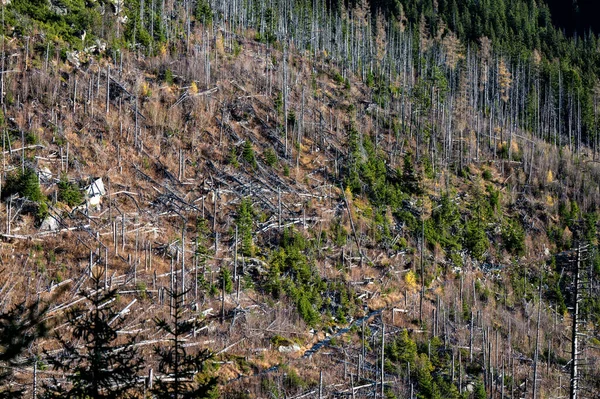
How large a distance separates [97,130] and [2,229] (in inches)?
473

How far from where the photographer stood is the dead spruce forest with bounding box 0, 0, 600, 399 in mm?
32656

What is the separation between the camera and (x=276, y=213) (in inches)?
1699

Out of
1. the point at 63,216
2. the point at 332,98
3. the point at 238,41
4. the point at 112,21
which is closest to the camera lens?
the point at 63,216

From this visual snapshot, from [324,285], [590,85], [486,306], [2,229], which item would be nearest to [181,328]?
[2,229]

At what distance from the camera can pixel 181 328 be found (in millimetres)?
10133

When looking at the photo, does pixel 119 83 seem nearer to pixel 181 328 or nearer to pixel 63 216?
pixel 63 216

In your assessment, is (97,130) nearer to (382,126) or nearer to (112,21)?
(112,21)

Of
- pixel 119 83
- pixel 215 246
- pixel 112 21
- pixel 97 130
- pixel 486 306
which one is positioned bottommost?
pixel 486 306

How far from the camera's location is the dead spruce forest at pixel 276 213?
3266 cm

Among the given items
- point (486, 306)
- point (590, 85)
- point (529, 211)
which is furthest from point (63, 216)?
point (590, 85)

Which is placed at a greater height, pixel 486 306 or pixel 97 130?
pixel 97 130

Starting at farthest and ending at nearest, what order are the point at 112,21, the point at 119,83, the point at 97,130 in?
1. the point at 112,21
2. the point at 119,83
3. the point at 97,130

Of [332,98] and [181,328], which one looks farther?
[332,98]

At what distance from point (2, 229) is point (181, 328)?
27090 millimetres
